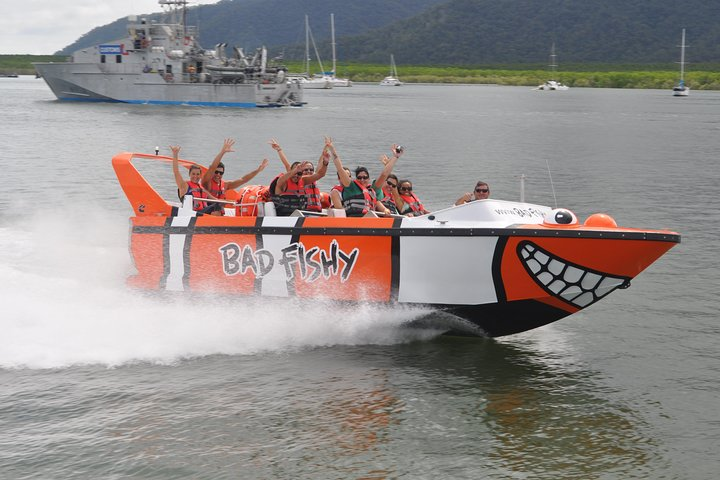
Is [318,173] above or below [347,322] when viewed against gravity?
above

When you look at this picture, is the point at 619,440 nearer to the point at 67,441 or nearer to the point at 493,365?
→ the point at 493,365

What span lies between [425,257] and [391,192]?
198cm

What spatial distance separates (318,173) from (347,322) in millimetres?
1843

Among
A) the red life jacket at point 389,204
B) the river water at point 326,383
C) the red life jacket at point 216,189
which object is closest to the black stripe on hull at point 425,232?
the river water at point 326,383

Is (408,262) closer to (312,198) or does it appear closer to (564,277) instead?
(564,277)

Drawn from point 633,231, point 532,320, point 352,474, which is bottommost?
point 352,474

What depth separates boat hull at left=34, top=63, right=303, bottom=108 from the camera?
69.6 metres

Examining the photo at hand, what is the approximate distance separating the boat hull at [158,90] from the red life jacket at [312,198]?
195 feet

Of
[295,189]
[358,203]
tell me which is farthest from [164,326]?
[358,203]

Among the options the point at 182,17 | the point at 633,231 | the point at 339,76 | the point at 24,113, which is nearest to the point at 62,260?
the point at 633,231

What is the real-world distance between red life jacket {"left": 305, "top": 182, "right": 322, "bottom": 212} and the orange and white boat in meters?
0.47

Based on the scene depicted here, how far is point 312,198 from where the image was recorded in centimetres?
1107

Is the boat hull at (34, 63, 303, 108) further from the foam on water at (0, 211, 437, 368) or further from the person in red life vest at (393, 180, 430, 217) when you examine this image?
the person in red life vest at (393, 180, 430, 217)

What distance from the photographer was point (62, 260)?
14.0 m
